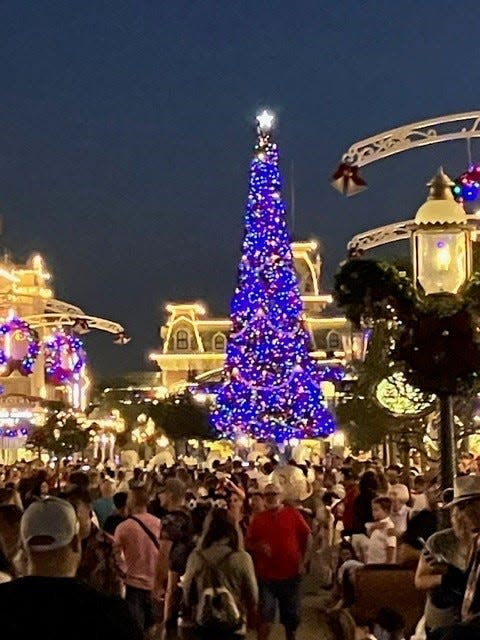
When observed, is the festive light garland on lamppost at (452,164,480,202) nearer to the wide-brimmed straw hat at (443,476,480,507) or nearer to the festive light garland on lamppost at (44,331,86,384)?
the wide-brimmed straw hat at (443,476,480,507)

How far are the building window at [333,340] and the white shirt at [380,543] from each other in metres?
94.9

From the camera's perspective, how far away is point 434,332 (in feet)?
37.6

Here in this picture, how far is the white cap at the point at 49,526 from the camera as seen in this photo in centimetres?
488

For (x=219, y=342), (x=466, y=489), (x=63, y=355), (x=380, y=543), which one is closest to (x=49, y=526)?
(x=466, y=489)

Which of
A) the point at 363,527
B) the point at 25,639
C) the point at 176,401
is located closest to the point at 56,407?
the point at 176,401

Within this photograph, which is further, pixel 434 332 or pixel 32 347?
pixel 32 347

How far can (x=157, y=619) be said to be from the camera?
13711mm

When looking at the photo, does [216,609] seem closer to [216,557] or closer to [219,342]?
[216,557]

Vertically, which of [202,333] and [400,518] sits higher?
[202,333]

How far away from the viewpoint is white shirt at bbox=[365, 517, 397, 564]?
12805mm

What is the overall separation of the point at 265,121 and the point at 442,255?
133 feet

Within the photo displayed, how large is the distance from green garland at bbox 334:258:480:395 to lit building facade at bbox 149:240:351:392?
97.4 metres

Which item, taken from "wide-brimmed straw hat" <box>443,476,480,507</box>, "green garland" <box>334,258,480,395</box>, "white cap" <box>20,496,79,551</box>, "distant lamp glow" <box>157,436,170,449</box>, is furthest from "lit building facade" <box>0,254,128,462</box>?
"white cap" <box>20,496,79,551</box>

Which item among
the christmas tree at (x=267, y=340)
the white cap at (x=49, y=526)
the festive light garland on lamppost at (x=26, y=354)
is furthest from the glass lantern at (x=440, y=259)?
the festive light garland on lamppost at (x=26, y=354)
